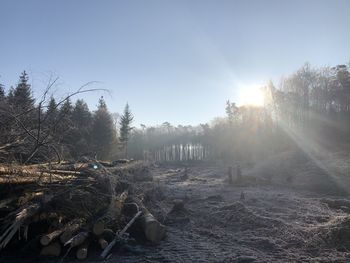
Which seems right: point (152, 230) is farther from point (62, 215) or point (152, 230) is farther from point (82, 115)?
point (82, 115)

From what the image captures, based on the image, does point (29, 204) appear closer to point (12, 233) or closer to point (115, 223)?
point (12, 233)

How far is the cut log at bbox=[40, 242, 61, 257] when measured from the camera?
648cm

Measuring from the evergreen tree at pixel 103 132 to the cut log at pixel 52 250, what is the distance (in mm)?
32460

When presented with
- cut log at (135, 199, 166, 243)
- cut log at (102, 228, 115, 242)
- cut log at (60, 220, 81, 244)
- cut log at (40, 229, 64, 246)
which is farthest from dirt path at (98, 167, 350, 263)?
cut log at (40, 229, 64, 246)

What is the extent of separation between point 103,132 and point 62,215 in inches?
1328

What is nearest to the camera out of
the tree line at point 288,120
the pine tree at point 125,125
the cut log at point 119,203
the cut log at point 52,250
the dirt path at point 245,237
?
the cut log at point 52,250

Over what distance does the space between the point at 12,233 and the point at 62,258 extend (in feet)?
3.52

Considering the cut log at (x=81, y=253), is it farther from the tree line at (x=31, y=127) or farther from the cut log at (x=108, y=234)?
the tree line at (x=31, y=127)

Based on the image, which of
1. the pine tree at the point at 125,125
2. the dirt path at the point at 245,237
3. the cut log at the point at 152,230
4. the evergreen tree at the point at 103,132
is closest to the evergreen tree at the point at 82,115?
the evergreen tree at the point at 103,132

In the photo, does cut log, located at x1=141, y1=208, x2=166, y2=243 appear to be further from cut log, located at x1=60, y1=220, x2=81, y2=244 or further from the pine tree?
the pine tree

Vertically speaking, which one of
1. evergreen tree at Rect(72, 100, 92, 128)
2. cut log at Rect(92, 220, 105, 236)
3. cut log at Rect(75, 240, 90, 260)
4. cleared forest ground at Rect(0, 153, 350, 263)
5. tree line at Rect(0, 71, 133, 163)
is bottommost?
cleared forest ground at Rect(0, 153, 350, 263)

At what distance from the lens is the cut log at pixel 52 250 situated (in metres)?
6.48

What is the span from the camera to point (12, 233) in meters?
6.14

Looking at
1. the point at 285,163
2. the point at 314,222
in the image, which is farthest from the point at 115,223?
the point at 285,163
